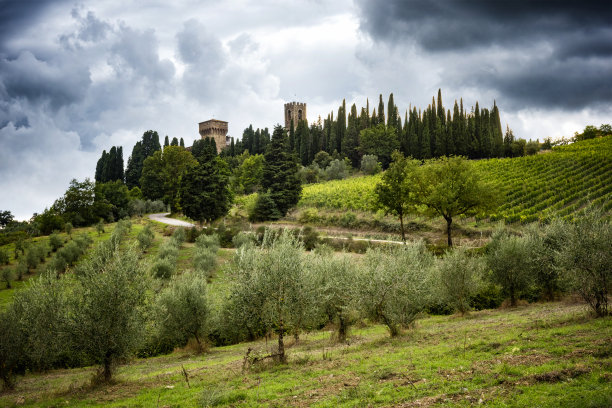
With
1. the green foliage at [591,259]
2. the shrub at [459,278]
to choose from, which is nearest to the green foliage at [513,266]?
the shrub at [459,278]

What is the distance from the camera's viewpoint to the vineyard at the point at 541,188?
127 feet

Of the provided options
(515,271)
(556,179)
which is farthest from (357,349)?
(556,179)

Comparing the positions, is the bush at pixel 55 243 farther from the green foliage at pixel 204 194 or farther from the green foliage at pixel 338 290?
the green foliage at pixel 338 290

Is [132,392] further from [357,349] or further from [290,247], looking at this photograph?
[357,349]

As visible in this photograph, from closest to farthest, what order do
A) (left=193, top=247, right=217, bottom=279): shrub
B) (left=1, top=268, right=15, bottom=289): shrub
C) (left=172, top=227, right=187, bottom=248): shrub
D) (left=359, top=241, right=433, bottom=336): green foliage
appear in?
(left=359, top=241, right=433, bottom=336): green foliage → (left=1, top=268, right=15, bottom=289): shrub → (left=193, top=247, right=217, bottom=279): shrub → (left=172, top=227, right=187, bottom=248): shrub

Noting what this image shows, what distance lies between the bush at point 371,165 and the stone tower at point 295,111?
6579 centimetres

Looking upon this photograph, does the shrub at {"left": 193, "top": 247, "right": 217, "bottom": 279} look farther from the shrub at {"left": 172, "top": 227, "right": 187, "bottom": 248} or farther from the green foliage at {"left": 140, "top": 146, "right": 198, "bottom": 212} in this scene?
the green foliage at {"left": 140, "top": 146, "right": 198, "bottom": 212}

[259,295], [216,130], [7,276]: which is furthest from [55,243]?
[216,130]

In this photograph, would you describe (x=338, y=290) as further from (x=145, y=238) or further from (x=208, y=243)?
(x=145, y=238)

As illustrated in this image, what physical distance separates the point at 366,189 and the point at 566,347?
166 ft

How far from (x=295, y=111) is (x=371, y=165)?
70147 mm

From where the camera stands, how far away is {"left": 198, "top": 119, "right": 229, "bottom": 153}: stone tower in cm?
13588

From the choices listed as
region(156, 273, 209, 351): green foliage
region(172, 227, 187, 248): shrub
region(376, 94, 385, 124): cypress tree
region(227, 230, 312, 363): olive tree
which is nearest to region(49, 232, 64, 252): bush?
region(172, 227, 187, 248): shrub

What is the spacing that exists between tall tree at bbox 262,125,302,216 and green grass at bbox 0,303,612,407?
145 feet
